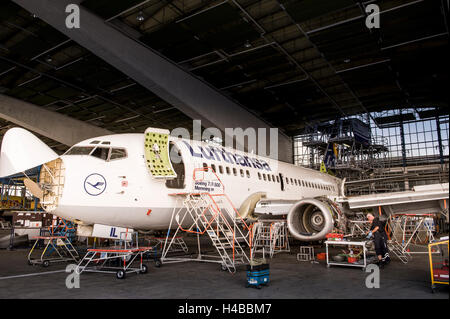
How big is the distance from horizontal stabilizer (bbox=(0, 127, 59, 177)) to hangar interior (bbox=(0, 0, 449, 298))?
7.16 feet

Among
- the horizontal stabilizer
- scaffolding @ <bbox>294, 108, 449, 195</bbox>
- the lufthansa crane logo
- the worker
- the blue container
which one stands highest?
scaffolding @ <bbox>294, 108, 449, 195</bbox>

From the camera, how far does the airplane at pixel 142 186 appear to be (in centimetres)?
842

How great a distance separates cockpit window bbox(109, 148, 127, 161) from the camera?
9.54 metres

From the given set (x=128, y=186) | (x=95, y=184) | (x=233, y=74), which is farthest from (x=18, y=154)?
(x=233, y=74)

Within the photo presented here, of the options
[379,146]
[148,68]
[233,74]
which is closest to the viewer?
[148,68]

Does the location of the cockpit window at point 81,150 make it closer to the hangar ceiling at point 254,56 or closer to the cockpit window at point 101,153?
the cockpit window at point 101,153

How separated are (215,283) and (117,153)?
14.8ft

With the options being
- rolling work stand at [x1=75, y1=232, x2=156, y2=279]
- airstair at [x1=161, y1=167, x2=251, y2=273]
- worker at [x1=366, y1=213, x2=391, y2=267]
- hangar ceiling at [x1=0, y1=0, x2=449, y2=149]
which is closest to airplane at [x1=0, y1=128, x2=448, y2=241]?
airstair at [x1=161, y1=167, x2=251, y2=273]

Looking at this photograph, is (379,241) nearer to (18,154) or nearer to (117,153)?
(117,153)

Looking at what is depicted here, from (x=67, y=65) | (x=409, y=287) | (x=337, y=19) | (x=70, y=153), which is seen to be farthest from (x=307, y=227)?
(x=67, y=65)

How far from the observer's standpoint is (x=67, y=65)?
19.2 metres

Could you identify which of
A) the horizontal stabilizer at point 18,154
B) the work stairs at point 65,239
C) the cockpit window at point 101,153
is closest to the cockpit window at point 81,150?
the cockpit window at point 101,153

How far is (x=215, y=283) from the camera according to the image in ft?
24.5

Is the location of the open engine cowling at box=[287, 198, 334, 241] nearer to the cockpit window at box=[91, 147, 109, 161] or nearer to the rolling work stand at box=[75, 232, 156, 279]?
the rolling work stand at box=[75, 232, 156, 279]
